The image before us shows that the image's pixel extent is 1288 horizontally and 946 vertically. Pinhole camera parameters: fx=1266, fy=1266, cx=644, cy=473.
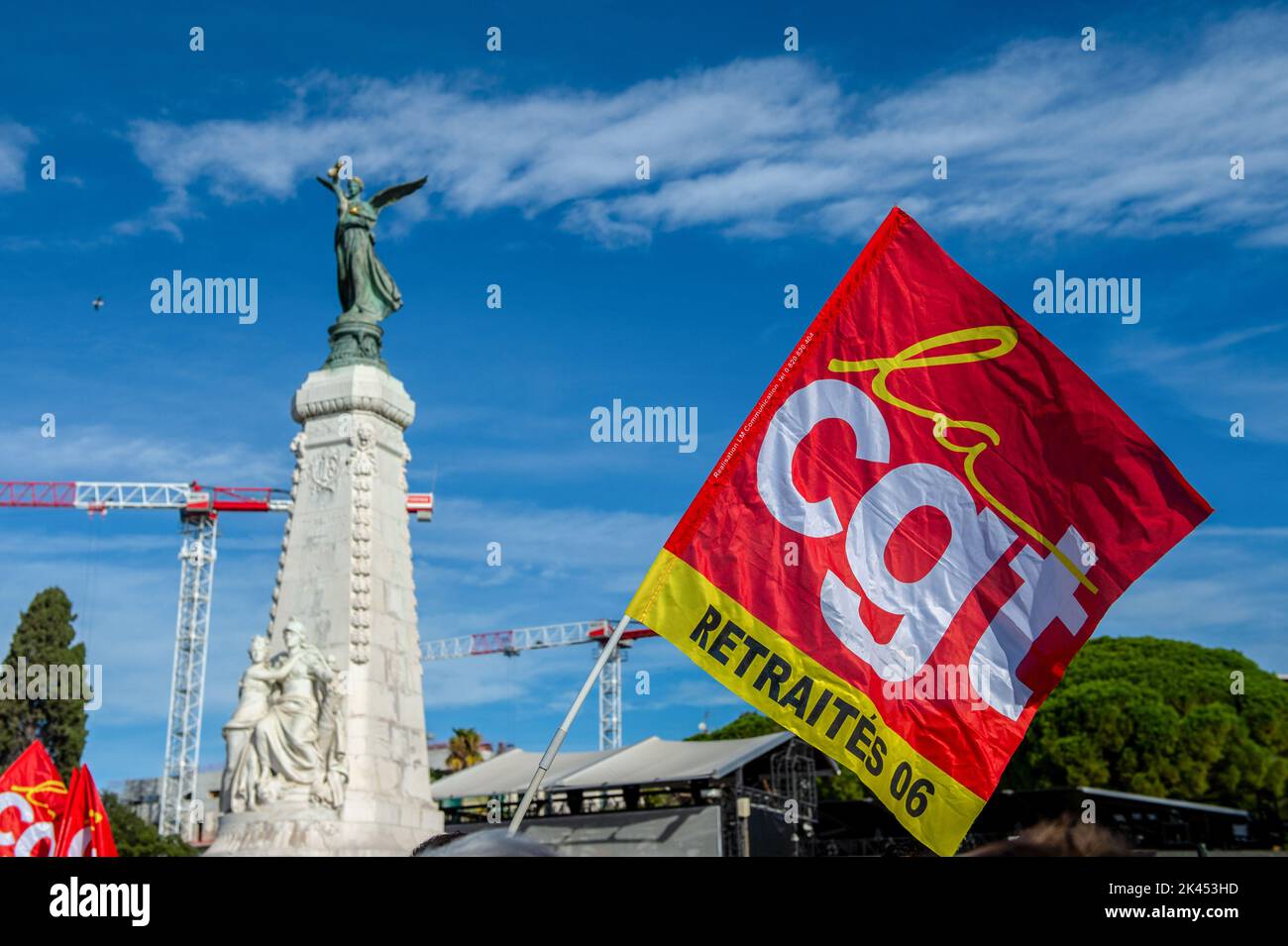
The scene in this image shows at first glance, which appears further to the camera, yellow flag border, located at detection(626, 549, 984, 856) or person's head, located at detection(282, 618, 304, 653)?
person's head, located at detection(282, 618, 304, 653)

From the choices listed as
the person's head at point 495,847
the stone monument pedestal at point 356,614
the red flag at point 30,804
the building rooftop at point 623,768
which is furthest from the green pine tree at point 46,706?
the person's head at point 495,847

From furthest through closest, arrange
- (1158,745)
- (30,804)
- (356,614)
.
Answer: (1158,745), (356,614), (30,804)

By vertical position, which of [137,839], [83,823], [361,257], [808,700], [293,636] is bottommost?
[137,839]

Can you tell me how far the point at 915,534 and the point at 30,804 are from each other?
38.4 ft

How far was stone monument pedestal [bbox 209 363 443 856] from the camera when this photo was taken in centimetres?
2231

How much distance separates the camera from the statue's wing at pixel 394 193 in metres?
27.8

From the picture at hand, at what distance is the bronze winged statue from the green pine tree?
28.8m

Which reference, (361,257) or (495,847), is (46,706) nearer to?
(361,257)

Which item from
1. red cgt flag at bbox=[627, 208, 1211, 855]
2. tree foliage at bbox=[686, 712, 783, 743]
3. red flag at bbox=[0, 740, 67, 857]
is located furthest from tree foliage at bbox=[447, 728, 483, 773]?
red cgt flag at bbox=[627, 208, 1211, 855]

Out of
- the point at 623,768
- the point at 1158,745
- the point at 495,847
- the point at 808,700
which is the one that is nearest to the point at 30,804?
the point at 808,700

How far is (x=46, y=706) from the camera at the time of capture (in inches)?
1941

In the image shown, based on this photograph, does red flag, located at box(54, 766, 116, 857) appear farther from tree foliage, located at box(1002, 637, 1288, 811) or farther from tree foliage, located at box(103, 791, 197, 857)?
tree foliage, located at box(1002, 637, 1288, 811)
